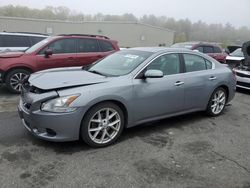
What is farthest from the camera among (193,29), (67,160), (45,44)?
(193,29)

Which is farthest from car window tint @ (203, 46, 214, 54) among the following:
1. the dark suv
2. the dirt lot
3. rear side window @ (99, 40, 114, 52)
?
the dirt lot

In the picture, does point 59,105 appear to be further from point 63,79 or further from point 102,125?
point 102,125

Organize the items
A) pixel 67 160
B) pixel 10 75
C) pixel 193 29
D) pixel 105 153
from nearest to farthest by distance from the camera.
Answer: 1. pixel 67 160
2. pixel 105 153
3. pixel 10 75
4. pixel 193 29

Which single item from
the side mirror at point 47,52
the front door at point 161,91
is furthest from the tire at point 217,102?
the side mirror at point 47,52

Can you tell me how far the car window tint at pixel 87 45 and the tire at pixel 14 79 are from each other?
178cm

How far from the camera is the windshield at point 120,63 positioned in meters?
4.44

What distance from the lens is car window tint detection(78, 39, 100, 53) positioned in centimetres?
Result: 807

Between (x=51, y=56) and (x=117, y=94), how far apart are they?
13.7ft

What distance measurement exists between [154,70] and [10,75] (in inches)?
175

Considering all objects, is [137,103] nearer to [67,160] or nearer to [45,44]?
[67,160]

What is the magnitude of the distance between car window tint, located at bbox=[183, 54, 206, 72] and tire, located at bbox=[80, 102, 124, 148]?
1.80 meters

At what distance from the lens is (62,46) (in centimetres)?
777

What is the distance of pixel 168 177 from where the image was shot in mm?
3223

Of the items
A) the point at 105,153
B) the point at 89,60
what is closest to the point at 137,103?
the point at 105,153
